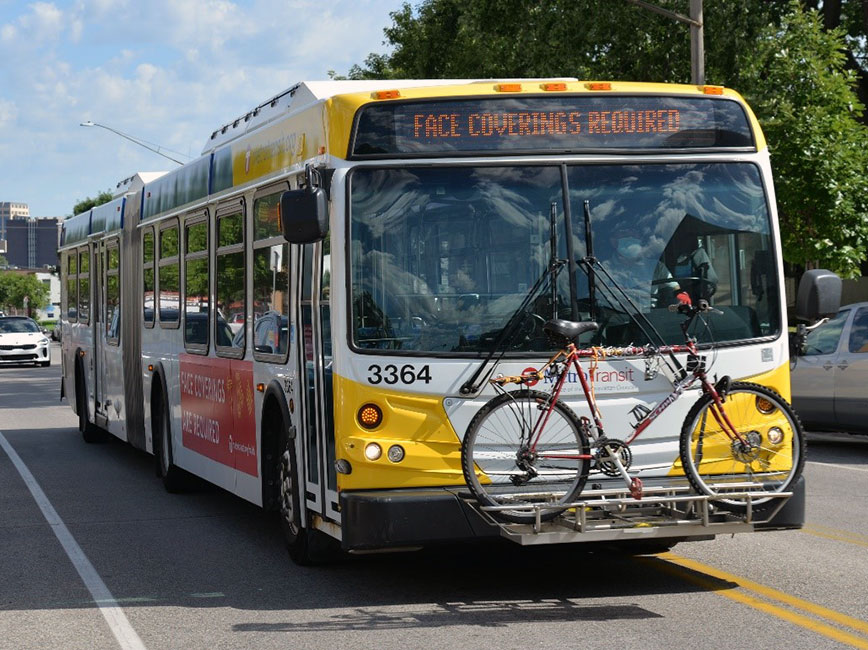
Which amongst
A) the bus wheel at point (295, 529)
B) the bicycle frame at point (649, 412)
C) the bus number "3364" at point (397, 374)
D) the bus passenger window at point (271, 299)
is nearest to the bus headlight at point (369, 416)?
the bus number "3364" at point (397, 374)

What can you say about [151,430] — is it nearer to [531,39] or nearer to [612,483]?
[612,483]

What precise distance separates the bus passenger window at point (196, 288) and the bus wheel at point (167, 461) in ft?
4.46

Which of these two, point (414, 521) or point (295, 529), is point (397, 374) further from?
point (295, 529)

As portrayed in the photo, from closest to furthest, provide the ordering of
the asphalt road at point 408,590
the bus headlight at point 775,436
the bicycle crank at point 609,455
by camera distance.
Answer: the asphalt road at point 408,590 < the bicycle crank at point 609,455 < the bus headlight at point 775,436

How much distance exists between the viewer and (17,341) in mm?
46781

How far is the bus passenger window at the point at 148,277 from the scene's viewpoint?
48.7ft

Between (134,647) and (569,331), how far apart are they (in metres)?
2.66

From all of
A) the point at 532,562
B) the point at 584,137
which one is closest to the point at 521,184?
the point at 584,137

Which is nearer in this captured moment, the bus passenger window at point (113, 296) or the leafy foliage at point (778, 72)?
the bus passenger window at point (113, 296)

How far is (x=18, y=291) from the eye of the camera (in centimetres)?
18725

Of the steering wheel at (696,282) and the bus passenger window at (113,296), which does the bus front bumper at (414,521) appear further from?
the bus passenger window at (113,296)

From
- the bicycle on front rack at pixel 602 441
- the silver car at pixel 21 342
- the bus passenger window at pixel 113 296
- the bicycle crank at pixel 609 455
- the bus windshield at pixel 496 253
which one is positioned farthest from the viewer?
the silver car at pixel 21 342

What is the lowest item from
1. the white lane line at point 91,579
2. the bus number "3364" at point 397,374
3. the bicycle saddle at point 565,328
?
the white lane line at point 91,579

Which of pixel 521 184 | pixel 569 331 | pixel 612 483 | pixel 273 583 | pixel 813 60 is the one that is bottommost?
pixel 273 583
